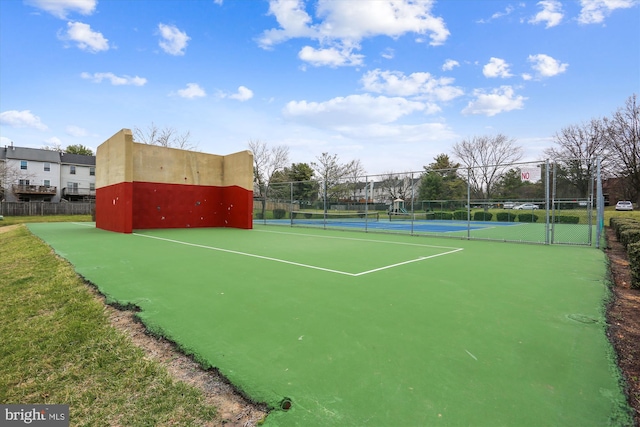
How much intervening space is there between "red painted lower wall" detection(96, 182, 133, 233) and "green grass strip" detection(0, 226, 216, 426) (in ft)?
32.1

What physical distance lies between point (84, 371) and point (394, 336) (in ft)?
7.90

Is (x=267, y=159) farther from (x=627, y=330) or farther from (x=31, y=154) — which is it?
(x=627, y=330)

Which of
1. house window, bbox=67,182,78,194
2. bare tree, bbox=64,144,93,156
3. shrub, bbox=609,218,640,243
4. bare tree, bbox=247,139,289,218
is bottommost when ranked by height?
shrub, bbox=609,218,640,243

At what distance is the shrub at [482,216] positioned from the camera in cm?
2251

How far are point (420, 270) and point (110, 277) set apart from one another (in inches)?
210

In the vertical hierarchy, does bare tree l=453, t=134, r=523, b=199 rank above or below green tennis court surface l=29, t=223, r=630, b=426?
above

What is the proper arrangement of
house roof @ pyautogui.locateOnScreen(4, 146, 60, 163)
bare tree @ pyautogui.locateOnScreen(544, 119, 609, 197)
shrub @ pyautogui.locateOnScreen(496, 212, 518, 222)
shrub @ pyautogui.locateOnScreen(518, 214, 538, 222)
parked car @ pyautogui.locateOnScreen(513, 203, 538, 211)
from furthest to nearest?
house roof @ pyautogui.locateOnScreen(4, 146, 60, 163) → bare tree @ pyautogui.locateOnScreen(544, 119, 609, 197) → shrub @ pyautogui.locateOnScreen(496, 212, 518, 222) → shrub @ pyautogui.locateOnScreen(518, 214, 538, 222) → parked car @ pyautogui.locateOnScreen(513, 203, 538, 211)

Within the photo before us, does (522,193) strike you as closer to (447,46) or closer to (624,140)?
(447,46)

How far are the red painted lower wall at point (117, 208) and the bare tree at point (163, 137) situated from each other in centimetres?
1971

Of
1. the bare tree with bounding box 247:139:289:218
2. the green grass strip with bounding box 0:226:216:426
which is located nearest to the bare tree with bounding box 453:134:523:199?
the bare tree with bounding box 247:139:289:218

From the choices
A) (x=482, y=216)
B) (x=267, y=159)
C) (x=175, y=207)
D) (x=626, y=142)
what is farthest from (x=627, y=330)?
(x=267, y=159)

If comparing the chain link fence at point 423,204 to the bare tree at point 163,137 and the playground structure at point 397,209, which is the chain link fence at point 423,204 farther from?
the bare tree at point 163,137

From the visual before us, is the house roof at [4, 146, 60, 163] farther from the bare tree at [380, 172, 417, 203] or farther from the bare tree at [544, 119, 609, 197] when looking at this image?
the bare tree at [544, 119, 609, 197]

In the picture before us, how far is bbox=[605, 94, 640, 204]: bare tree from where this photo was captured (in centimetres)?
2522
